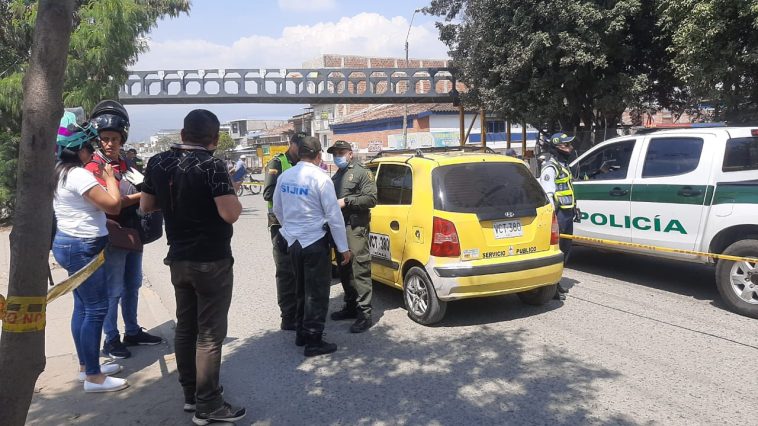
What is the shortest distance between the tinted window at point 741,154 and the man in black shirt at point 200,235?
17.5ft

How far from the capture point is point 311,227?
15.1 ft

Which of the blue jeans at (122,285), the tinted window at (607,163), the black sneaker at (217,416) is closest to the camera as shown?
the black sneaker at (217,416)

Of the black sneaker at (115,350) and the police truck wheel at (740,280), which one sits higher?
the police truck wheel at (740,280)

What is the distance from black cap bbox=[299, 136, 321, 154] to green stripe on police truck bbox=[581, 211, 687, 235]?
4.08 m

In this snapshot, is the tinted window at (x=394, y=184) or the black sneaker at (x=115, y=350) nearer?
the black sneaker at (x=115, y=350)

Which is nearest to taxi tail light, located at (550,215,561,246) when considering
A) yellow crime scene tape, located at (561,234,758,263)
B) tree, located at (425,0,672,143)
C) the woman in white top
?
yellow crime scene tape, located at (561,234,758,263)

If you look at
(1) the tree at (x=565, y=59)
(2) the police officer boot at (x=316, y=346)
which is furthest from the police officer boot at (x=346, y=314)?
(1) the tree at (x=565, y=59)

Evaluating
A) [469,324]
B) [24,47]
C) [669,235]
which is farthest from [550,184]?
[24,47]

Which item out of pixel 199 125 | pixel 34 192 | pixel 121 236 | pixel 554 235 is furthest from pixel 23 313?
pixel 554 235

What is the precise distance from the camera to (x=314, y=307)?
15.4 ft

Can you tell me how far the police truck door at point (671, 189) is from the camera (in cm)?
610

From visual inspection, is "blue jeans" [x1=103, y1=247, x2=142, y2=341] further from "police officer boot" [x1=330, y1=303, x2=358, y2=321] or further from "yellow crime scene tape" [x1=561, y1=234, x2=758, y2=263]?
"yellow crime scene tape" [x1=561, y1=234, x2=758, y2=263]

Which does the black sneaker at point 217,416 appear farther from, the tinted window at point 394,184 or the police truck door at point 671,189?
the police truck door at point 671,189

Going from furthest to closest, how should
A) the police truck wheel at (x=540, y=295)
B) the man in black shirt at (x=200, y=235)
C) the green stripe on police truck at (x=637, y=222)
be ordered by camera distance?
the green stripe on police truck at (x=637, y=222)
the police truck wheel at (x=540, y=295)
the man in black shirt at (x=200, y=235)
